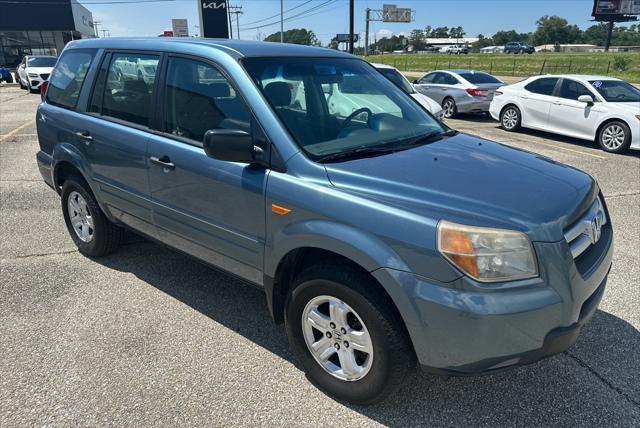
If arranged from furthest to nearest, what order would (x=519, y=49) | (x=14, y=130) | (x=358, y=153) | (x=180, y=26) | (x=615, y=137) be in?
(x=519, y=49) < (x=180, y=26) < (x=14, y=130) < (x=615, y=137) < (x=358, y=153)

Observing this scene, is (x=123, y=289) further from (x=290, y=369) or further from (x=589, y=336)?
(x=589, y=336)

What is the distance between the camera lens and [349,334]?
8.25 feet

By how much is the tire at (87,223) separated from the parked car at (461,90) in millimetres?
11717

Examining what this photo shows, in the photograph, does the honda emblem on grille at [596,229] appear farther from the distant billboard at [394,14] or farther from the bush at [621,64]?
the distant billboard at [394,14]

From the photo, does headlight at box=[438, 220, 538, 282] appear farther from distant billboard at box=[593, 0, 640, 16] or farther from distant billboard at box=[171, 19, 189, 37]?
distant billboard at box=[593, 0, 640, 16]

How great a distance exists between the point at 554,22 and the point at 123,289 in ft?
495

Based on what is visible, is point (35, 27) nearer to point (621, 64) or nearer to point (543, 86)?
point (543, 86)

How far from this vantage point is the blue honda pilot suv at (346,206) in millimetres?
2135

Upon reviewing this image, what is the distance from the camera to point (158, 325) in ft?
Answer: 11.2

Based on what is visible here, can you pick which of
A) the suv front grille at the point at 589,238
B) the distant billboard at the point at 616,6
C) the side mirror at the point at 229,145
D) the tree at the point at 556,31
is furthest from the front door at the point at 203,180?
the tree at the point at 556,31

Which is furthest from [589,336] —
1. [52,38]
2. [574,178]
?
[52,38]

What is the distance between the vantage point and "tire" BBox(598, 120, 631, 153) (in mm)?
9438

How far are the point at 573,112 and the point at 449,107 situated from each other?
4455mm

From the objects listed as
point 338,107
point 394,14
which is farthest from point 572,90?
point 394,14
